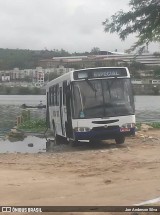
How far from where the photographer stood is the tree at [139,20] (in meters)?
12.7

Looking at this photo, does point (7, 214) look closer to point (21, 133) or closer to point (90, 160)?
point (90, 160)

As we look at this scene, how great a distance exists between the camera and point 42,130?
31234 millimetres

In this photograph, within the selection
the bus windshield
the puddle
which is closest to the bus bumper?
the bus windshield

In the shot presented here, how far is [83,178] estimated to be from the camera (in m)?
10.8

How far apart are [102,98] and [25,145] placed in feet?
28.7

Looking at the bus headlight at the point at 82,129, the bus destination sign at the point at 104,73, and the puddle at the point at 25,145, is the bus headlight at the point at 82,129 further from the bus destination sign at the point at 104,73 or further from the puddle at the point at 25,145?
the puddle at the point at 25,145

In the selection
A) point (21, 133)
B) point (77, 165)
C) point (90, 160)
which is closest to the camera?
point (77, 165)

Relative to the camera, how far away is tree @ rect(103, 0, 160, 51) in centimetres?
1266

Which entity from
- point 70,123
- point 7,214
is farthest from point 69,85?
point 7,214

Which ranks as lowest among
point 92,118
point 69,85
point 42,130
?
point 42,130

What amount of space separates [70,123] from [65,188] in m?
8.38

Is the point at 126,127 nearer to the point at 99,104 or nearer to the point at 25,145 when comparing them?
the point at 99,104

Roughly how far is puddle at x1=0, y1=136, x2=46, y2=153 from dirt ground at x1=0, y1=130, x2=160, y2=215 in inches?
277

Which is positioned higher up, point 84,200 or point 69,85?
point 69,85
